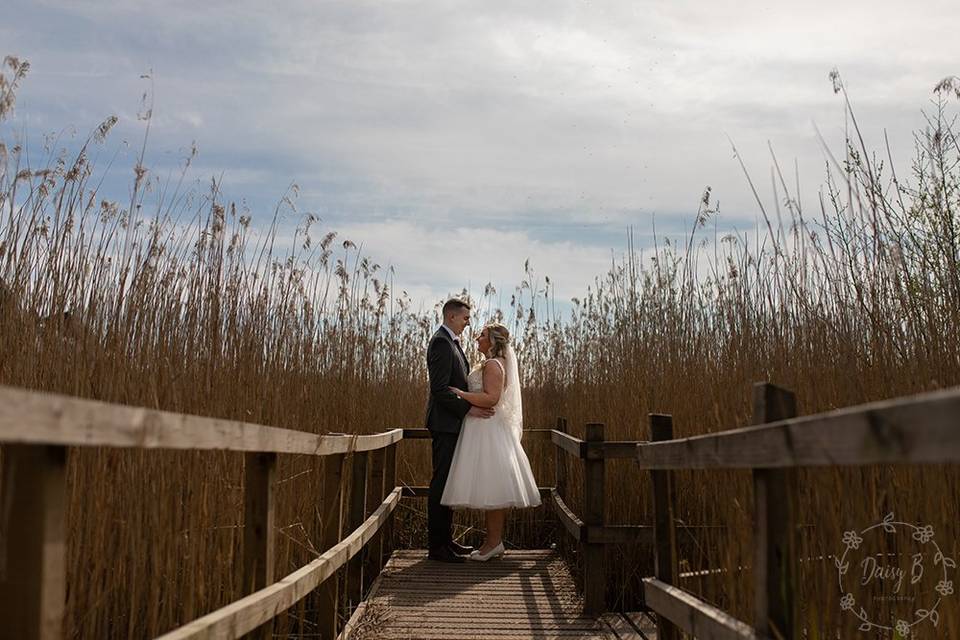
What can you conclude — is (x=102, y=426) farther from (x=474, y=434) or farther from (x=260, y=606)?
(x=474, y=434)

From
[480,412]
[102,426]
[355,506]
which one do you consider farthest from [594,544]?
[102,426]

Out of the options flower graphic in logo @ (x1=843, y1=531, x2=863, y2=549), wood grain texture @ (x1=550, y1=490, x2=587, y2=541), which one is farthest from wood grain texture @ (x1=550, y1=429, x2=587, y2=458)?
flower graphic in logo @ (x1=843, y1=531, x2=863, y2=549)

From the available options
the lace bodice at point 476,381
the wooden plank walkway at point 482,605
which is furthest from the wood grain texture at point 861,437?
the lace bodice at point 476,381

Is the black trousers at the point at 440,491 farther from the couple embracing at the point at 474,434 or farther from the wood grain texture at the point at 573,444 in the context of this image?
the wood grain texture at the point at 573,444

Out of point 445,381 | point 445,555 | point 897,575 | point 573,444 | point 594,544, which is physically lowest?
point 445,555

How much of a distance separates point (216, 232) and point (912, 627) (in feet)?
9.94

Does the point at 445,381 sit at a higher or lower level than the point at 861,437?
higher

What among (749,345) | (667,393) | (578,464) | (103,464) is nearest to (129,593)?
(103,464)

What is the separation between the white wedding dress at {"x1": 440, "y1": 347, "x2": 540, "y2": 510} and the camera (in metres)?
6.23

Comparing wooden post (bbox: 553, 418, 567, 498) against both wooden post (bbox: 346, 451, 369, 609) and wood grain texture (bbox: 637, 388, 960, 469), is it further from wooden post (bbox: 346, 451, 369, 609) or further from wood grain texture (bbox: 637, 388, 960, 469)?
wood grain texture (bbox: 637, 388, 960, 469)

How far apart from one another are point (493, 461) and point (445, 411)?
1.71ft

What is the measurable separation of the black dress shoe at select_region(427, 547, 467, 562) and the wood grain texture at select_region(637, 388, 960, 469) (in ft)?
14.5

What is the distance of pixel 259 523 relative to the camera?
2.81 meters

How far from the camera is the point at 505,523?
7680 millimetres
